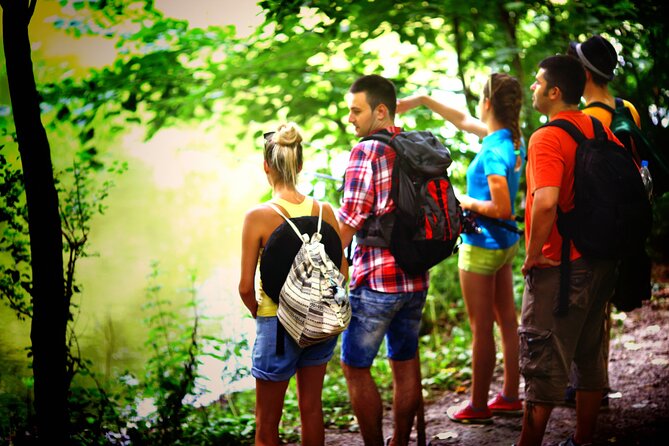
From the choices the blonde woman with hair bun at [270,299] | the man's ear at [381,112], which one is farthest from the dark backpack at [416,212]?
the blonde woman with hair bun at [270,299]

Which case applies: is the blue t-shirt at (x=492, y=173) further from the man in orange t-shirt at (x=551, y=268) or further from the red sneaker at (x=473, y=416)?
the red sneaker at (x=473, y=416)

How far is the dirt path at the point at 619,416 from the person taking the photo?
12.3 feet

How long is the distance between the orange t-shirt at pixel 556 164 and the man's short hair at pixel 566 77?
0.09 meters

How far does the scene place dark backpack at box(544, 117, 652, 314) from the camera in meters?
2.95

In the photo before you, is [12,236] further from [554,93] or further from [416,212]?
[554,93]

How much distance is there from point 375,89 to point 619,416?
2.61m

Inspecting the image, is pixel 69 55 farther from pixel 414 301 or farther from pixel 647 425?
pixel 647 425

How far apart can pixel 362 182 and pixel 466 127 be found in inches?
55.1

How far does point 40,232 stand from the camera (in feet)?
9.86

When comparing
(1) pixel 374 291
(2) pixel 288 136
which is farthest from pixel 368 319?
(2) pixel 288 136

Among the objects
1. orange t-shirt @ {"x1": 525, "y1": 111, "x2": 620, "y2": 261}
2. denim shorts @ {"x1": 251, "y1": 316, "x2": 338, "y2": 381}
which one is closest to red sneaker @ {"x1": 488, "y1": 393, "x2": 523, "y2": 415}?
orange t-shirt @ {"x1": 525, "y1": 111, "x2": 620, "y2": 261}

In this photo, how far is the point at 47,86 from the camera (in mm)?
4047

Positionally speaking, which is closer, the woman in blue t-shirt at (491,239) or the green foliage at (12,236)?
the green foliage at (12,236)

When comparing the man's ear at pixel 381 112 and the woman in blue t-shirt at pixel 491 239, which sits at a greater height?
the man's ear at pixel 381 112
